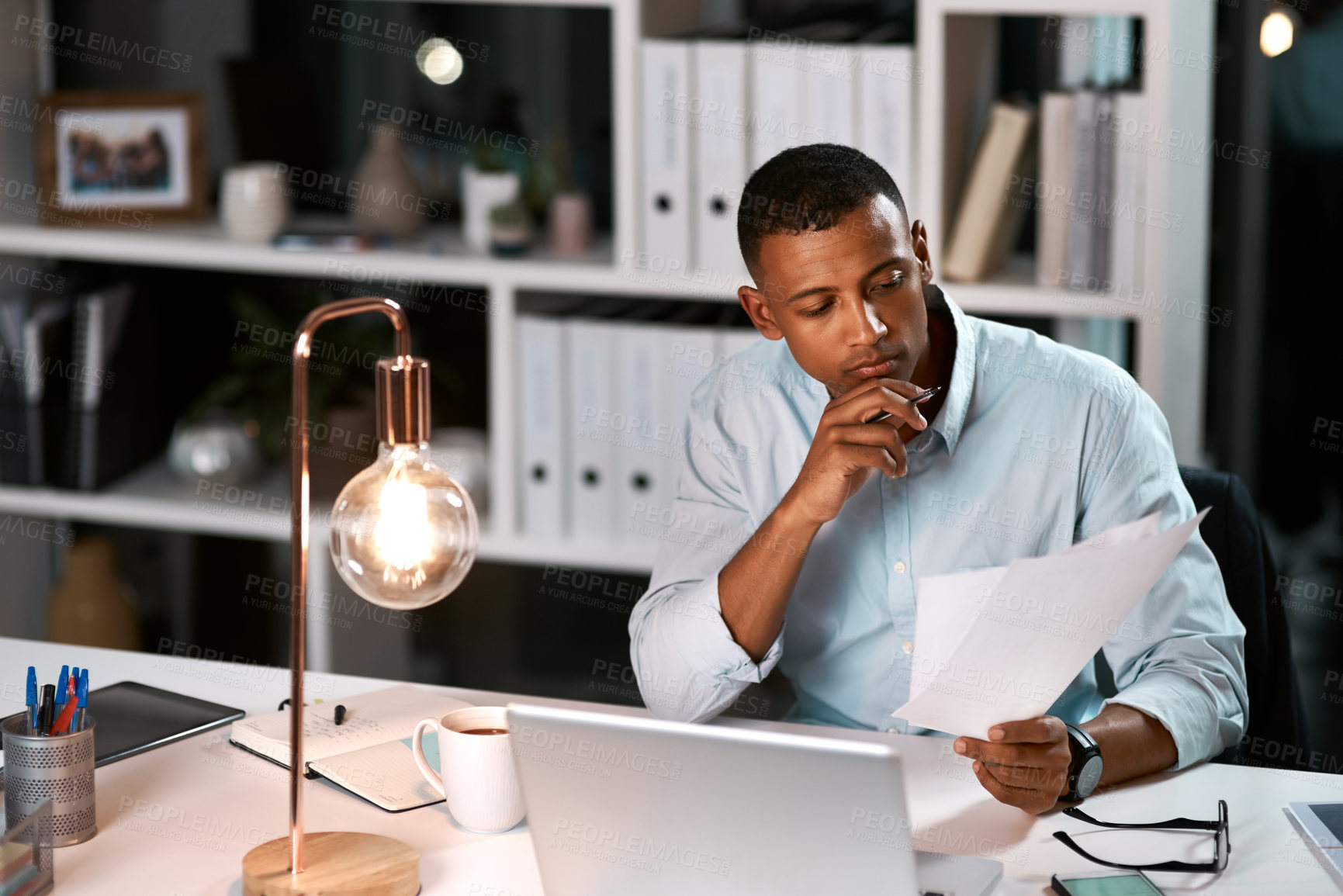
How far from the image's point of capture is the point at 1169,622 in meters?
1.46

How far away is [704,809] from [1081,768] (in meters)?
0.42

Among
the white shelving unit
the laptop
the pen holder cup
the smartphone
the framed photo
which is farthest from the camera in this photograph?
the framed photo

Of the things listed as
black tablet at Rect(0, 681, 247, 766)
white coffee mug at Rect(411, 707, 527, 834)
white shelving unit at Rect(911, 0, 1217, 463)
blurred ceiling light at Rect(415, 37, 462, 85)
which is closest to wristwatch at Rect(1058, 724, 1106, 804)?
white coffee mug at Rect(411, 707, 527, 834)

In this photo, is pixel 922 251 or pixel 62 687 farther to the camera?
pixel 922 251

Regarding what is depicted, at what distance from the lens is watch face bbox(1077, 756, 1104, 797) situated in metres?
1.26

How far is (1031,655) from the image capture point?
3.72ft

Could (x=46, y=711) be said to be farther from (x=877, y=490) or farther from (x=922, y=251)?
(x=922, y=251)

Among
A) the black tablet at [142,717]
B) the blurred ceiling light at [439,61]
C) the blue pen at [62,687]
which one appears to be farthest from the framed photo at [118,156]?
the blue pen at [62,687]

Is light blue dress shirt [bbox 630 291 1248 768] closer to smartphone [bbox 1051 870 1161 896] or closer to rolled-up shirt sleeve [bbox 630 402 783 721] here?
rolled-up shirt sleeve [bbox 630 402 783 721]

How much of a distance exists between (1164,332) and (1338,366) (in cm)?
44

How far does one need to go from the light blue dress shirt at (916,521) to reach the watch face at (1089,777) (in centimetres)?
23

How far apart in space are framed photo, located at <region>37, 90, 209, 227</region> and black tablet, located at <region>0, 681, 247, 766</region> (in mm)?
1357

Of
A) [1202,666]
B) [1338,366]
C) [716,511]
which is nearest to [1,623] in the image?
[716,511]

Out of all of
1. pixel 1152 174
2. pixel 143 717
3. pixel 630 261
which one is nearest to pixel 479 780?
pixel 143 717
